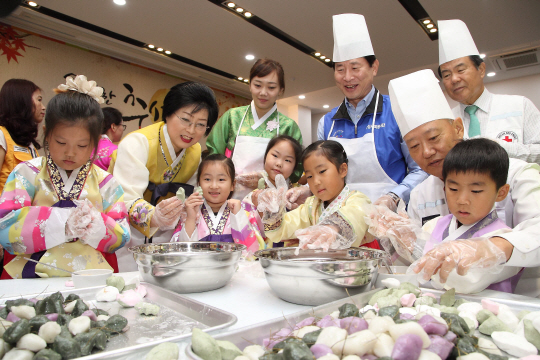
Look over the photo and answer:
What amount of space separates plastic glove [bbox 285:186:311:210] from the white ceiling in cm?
290

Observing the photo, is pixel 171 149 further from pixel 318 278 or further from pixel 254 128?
pixel 318 278

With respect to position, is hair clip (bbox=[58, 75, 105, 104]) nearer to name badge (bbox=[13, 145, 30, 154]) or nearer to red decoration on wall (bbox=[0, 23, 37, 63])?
name badge (bbox=[13, 145, 30, 154])

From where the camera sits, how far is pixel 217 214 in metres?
2.27

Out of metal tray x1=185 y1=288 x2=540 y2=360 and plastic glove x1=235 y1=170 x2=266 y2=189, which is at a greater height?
plastic glove x1=235 y1=170 x2=266 y2=189

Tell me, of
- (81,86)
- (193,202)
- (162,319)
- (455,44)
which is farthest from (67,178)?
(455,44)

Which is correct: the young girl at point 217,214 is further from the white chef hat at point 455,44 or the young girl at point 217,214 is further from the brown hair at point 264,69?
the white chef hat at point 455,44

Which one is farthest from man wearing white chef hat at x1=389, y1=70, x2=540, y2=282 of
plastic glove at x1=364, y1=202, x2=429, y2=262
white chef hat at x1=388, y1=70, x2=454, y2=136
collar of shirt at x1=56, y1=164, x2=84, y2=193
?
collar of shirt at x1=56, y1=164, x2=84, y2=193

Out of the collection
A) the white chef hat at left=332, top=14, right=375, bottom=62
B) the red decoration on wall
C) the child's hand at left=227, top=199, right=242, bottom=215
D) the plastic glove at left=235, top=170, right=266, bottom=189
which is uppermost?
the red decoration on wall

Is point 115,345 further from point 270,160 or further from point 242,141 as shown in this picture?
point 242,141

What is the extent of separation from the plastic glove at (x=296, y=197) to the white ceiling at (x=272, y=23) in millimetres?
2899

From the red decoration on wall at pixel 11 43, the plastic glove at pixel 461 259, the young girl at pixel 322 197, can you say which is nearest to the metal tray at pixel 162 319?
the plastic glove at pixel 461 259

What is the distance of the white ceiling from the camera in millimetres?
4289

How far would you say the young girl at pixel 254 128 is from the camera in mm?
2561

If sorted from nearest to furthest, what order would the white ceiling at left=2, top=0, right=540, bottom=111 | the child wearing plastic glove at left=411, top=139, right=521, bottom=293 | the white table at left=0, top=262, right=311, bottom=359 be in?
the white table at left=0, top=262, right=311, bottom=359
the child wearing plastic glove at left=411, top=139, right=521, bottom=293
the white ceiling at left=2, top=0, right=540, bottom=111
